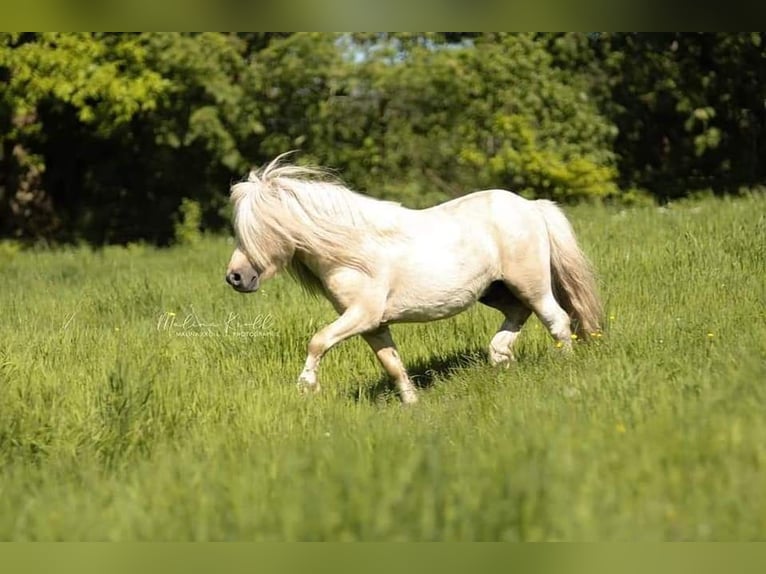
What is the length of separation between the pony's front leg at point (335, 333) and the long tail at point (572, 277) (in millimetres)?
1626

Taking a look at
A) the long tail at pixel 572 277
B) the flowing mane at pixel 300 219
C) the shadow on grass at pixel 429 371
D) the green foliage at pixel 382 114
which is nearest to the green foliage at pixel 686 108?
the green foliage at pixel 382 114

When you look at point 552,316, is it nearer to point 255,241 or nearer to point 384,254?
point 384,254

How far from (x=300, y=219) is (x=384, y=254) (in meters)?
0.63

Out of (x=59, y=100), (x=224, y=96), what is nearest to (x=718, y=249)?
(x=224, y=96)

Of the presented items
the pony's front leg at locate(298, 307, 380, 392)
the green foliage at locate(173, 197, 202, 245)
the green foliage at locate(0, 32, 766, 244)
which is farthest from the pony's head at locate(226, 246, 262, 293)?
the green foliage at locate(173, 197, 202, 245)

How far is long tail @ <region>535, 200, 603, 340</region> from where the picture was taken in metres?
7.32

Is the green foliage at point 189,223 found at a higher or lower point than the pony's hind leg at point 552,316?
lower

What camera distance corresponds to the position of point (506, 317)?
737cm

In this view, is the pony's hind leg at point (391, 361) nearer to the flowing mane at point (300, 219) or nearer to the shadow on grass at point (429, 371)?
the shadow on grass at point (429, 371)

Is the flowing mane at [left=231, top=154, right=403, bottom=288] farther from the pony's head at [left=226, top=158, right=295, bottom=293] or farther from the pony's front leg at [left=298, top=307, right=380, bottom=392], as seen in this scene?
the pony's front leg at [left=298, top=307, right=380, bottom=392]

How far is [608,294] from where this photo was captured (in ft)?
29.0

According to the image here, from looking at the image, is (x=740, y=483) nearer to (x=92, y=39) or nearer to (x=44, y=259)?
(x=44, y=259)

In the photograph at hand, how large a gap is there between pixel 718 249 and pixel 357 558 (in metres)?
6.94

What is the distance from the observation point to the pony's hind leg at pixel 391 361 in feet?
22.3
